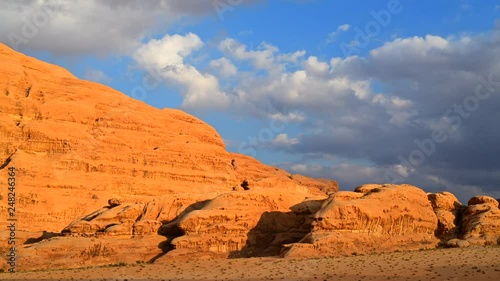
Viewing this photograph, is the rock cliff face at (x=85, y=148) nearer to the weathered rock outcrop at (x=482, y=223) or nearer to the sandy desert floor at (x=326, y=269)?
the sandy desert floor at (x=326, y=269)

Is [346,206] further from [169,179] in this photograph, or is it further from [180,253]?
[169,179]

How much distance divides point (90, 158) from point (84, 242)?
29682 millimetres

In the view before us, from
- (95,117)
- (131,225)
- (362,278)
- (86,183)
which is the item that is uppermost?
(95,117)

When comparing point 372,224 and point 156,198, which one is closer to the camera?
point 372,224

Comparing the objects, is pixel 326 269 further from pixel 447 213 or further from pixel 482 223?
pixel 447 213

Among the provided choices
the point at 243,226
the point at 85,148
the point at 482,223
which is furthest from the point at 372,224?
the point at 85,148

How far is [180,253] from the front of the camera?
3450 cm

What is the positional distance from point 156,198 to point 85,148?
25.4 metres

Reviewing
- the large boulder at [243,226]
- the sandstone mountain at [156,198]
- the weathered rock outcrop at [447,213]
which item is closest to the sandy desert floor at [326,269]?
the sandstone mountain at [156,198]

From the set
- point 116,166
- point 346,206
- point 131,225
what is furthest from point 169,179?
point 346,206

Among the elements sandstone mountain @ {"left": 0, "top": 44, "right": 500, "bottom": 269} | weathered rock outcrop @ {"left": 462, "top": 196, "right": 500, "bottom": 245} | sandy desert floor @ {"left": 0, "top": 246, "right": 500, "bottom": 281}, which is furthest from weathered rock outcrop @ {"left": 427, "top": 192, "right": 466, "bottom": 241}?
sandy desert floor @ {"left": 0, "top": 246, "right": 500, "bottom": 281}

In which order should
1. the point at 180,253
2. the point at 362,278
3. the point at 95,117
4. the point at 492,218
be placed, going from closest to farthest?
the point at 362,278
the point at 180,253
the point at 492,218
the point at 95,117

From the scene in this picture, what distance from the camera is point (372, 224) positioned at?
115 ft

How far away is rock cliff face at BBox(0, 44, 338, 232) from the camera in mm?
59469
